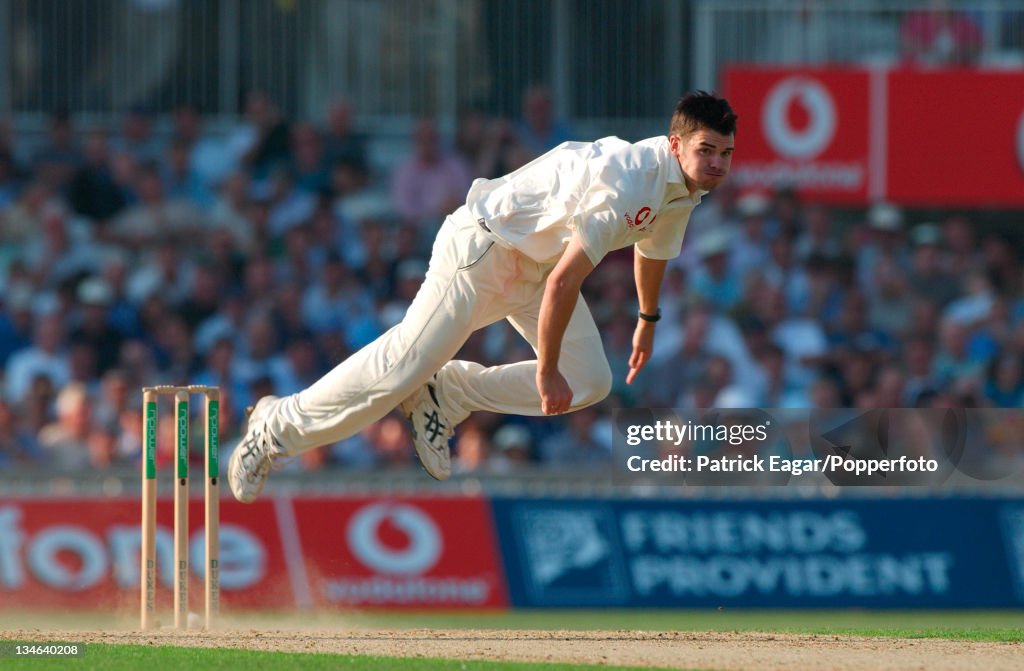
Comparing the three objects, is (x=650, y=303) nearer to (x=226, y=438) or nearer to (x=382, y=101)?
(x=226, y=438)

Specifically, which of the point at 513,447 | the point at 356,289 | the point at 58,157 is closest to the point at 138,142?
the point at 58,157

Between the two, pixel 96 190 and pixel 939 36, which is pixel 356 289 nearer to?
pixel 96 190

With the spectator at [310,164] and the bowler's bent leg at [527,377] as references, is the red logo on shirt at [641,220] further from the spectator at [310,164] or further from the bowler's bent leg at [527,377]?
the spectator at [310,164]

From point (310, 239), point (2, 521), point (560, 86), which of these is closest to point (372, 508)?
point (2, 521)

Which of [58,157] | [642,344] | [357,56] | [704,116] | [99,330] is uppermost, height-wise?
[357,56]

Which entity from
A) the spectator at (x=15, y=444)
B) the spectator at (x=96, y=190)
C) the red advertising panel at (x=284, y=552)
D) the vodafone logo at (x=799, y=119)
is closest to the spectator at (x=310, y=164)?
the spectator at (x=96, y=190)

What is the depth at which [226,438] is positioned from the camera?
41.0ft

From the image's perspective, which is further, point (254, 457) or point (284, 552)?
point (284, 552)

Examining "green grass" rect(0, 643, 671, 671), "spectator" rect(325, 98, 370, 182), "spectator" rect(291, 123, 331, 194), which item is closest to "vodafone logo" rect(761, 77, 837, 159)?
"spectator" rect(325, 98, 370, 182)

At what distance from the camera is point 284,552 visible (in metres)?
12.0

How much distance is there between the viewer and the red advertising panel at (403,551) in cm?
1205

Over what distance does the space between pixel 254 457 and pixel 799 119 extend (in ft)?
25.6

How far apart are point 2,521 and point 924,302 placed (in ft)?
23.7

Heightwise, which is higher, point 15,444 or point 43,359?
point 43,359
